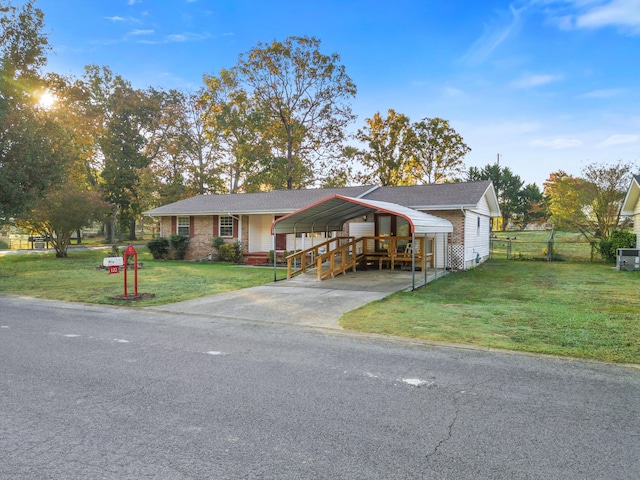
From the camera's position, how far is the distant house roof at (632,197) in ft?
53.7

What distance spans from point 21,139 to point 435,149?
3151 cm

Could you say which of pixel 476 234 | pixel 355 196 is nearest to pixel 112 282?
pixel 355 196

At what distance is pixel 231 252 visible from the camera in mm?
19984

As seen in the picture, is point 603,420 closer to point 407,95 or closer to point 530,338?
point 530,338

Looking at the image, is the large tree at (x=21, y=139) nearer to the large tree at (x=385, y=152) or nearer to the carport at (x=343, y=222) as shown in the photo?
the carport at (x=343, y=222)

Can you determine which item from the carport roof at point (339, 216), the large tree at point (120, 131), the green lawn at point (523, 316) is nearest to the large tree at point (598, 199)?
the green lawn at point (523, 316)

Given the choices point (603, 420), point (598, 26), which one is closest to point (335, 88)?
point (598, 26)

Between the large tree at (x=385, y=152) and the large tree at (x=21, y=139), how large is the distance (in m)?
25.4

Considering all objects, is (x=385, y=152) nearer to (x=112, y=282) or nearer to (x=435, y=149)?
(x=435, y=149)

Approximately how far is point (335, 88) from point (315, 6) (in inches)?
644

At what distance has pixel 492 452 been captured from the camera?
293 cm

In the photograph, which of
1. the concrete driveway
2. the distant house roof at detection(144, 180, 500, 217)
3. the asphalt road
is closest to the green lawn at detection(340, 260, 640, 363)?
the concrete driveway

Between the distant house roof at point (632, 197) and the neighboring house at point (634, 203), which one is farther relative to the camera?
the neighboring house at point (634, 203)

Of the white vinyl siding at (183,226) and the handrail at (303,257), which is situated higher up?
the white vinyl siding at (183,226)
